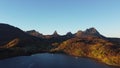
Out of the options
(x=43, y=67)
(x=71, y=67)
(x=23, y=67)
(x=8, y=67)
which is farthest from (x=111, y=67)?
(x=8, y=67)

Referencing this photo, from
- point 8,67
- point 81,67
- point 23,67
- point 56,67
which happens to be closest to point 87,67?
point 81,67

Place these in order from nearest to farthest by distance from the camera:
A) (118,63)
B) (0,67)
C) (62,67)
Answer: (0,67) → (62,67) → (118,63)

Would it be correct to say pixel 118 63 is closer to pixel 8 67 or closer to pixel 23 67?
pixel 23 67

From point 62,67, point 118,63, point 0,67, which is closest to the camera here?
point 0,67

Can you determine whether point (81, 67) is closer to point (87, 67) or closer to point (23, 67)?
point (87, 67)

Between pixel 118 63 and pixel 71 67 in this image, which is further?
pixel 118 63

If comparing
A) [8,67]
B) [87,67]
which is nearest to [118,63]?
[87,67]

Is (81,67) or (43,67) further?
(81,67)
